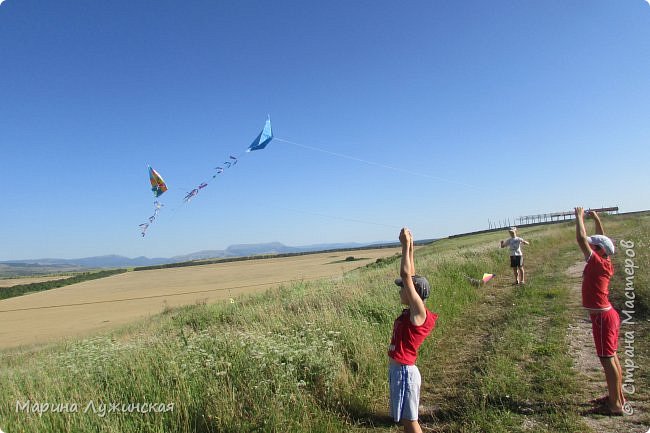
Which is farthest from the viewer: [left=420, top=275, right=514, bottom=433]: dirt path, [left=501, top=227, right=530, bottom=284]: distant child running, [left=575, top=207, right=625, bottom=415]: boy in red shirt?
[left=501, top=227, right=530, bottom=284]: distant child running

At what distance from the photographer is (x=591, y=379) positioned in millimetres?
4785

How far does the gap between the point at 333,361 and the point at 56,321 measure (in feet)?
103

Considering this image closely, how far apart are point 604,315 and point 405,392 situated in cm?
258

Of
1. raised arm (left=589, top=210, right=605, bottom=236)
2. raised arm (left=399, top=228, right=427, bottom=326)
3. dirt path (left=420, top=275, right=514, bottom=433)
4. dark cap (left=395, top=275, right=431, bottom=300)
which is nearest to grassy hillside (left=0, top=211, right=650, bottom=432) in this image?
dirt path (left=420, top=275, right=514, bottom=433)

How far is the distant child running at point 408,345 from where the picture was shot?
3.40 meters

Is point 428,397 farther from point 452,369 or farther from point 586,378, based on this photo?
point 586,378

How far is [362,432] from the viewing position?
13.2 ft

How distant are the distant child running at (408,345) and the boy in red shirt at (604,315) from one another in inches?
84.7

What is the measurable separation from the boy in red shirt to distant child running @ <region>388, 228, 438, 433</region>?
215 cm

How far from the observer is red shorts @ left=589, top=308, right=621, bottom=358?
4047mm

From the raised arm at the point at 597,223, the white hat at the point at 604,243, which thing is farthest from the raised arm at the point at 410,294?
the raised arm at the point at 597,223

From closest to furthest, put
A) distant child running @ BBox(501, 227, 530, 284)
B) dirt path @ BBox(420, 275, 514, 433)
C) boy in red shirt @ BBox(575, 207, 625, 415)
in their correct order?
boy in red shirt @ BBox(575, 207, 625, 415), dirt path @ BBox(420, 275, 514, 433), distant child running @ BBox(501, 227, 530, 284)

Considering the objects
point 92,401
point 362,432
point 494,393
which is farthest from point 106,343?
point 494,393

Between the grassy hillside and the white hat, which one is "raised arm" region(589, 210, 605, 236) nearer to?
the white hat
